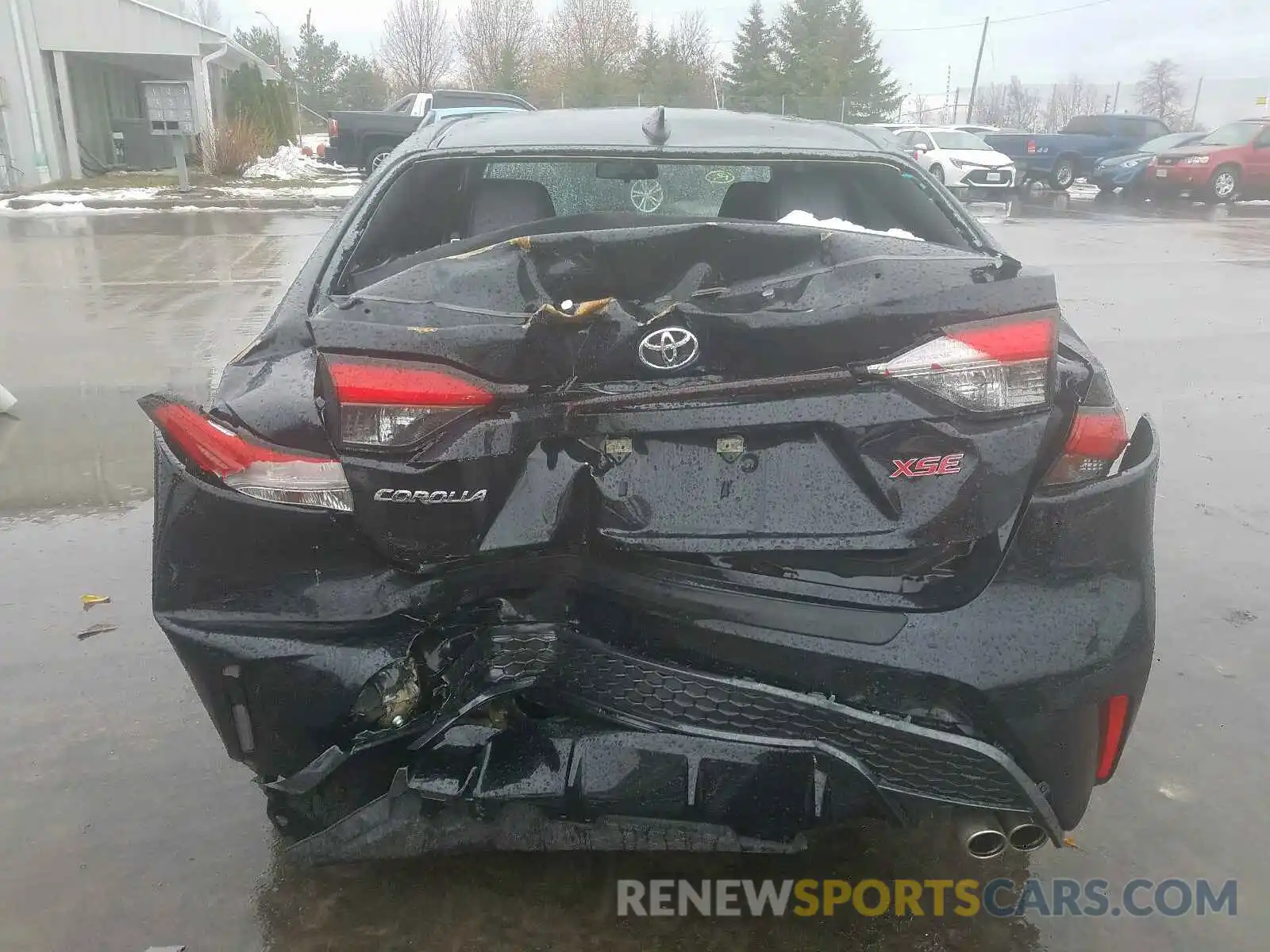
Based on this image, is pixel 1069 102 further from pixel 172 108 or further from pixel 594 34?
pixel 172 108

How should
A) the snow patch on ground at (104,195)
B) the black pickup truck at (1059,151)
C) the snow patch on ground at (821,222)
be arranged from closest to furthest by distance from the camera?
the snow patch on ground at (821,222) → the snow patch on ground at (104,195) → the black pickup truck at (1059,151)

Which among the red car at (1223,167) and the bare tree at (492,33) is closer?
the red car at (1223,167)

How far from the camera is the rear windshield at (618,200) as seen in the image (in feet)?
9.12

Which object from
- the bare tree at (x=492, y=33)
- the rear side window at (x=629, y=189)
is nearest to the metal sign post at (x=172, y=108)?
the rear side window at (x=629, y=189)

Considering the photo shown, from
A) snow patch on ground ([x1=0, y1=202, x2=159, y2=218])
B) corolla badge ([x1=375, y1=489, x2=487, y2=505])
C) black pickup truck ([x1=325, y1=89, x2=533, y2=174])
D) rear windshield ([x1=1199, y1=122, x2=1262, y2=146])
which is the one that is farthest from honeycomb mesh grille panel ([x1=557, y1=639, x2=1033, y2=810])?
rear windshield ([x1=1199, y1=122, x2=1262, y2=146])

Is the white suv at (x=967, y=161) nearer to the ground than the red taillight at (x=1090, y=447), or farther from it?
nearer to the ground

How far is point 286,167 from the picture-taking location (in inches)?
945

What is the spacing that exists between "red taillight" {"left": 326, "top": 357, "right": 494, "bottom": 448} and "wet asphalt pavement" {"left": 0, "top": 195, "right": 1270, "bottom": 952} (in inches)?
43.8

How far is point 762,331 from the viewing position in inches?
70.7

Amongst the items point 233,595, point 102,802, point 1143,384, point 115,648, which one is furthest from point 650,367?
point 1143,384

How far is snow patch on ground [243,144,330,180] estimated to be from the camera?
2238 cm

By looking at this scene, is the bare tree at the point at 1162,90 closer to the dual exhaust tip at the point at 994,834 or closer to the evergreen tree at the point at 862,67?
the evergreen tree at the point at 862,67

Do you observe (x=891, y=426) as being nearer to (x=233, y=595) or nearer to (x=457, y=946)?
(x=233, y=595)

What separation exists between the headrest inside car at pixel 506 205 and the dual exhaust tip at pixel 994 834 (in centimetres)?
209
